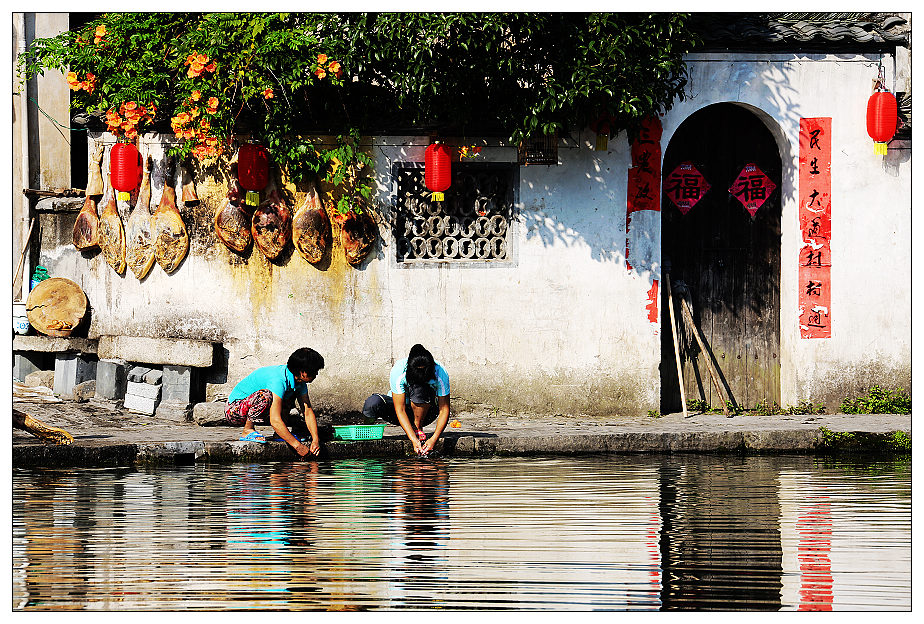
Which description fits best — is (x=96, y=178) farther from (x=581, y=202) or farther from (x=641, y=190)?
(x=641, y=190)

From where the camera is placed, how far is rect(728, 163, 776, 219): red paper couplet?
38.5ft

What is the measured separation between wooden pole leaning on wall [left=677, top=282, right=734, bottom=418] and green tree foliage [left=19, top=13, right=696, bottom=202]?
2049 millimetres

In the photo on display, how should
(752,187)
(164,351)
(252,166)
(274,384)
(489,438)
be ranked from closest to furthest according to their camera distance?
(274,384), (489,438), (252,166), (164,351), (752,187)

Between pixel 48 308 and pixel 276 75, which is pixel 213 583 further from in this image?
pixel 48 308

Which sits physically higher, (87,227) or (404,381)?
(87,227)

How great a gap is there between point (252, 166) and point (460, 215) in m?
2.16

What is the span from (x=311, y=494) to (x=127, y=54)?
17.6ft

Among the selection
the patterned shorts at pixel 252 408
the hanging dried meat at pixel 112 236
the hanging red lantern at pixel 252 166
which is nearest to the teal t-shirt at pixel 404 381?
the patterned shorts at pixel 252 408

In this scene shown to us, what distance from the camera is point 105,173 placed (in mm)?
11148

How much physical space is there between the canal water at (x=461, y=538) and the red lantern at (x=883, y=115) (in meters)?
3.86

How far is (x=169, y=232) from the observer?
432 inches

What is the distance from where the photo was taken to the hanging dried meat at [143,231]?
1106cm

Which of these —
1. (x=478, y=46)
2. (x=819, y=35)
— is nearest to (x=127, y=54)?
(x=478, y=46)

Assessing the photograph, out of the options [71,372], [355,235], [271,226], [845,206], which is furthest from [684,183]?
[71,372]
